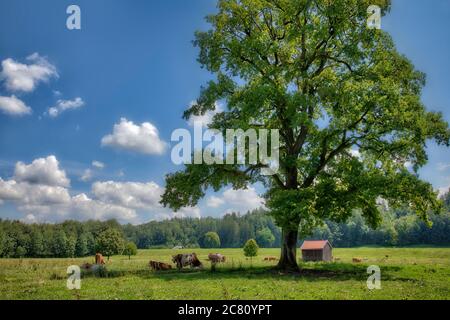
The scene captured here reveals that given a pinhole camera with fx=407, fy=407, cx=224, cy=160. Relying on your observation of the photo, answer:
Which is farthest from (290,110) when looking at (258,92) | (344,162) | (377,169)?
(377,169)

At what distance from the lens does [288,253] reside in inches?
1162

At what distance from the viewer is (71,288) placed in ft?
58.0

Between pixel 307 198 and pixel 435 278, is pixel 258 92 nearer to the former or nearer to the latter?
pixel 307 198

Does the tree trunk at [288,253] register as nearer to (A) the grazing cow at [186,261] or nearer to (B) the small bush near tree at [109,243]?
(A) the grazing cow at [186,261]

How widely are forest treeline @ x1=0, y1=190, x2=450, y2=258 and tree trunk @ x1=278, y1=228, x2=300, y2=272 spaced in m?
36.3

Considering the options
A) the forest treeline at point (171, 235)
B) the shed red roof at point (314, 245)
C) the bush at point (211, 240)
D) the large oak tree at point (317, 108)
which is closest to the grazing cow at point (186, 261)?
the large oak tree at point (317, 108)

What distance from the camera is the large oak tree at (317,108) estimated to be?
85.1 feet

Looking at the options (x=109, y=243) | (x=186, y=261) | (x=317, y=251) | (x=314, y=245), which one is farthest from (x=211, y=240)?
(x=186, y=261)

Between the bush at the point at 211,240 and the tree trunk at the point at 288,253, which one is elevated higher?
the tree trunk at the point at 288,253

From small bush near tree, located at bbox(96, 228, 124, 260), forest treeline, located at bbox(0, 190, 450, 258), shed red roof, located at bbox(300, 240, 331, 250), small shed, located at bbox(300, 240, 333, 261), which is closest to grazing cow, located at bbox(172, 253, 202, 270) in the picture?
small bush near tree, located at bbox(96, 228, 124, 260)

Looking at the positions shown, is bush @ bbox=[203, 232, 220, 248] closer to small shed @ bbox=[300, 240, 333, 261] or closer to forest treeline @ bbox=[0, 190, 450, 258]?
forest treeline @ bbox=[0, 190, 450, 258]

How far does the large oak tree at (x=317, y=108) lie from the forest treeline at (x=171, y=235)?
36.6 m

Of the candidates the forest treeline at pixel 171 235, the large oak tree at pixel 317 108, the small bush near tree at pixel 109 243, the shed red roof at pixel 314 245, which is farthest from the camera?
the forest treeline at pixel 171 235

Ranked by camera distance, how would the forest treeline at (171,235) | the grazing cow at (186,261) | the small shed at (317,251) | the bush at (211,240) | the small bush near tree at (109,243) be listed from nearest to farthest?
the grazing cow at (186,261), the small bush near tree at (109,243), the small shed at (317,251), the forest treeline at (171,235), the bush at (211,240)
